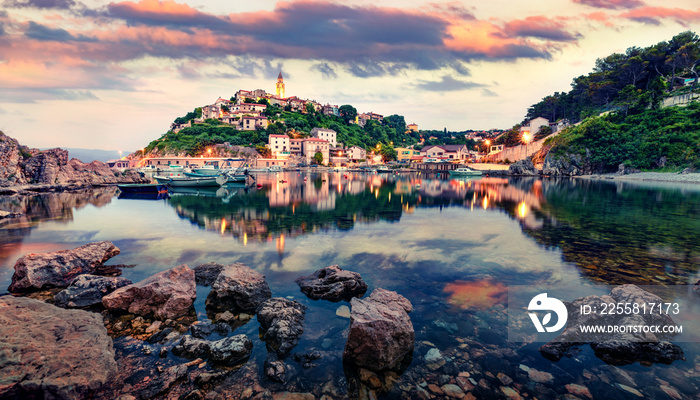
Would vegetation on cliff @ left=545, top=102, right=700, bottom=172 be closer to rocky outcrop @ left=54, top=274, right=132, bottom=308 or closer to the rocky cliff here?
rocky outcrop @ left=54, top=274, right=132, bottom=308

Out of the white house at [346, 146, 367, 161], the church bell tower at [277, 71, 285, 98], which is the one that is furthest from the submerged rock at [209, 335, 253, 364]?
the church bell tower at [277, 71, 285, 98]

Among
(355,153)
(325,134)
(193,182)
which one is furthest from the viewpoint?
(355,153)

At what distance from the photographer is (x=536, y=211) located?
2023 cm

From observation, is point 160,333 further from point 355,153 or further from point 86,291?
point 355,153

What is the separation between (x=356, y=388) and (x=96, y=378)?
355cm

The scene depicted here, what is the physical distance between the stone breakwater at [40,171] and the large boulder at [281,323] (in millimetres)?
40805

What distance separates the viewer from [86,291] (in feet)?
21.5

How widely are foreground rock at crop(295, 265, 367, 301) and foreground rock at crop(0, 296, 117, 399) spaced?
384 centimetres

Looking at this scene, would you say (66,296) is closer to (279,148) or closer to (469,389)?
(469,389)

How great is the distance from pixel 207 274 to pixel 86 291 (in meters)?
2.48

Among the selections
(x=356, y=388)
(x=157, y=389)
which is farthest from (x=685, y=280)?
(x=157, y=389)

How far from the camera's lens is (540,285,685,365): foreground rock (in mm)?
4680

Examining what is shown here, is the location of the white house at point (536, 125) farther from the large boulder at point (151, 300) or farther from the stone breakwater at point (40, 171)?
the stone breakwater at point (40, 171)

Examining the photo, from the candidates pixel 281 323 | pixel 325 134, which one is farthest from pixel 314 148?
pixel 281 323
